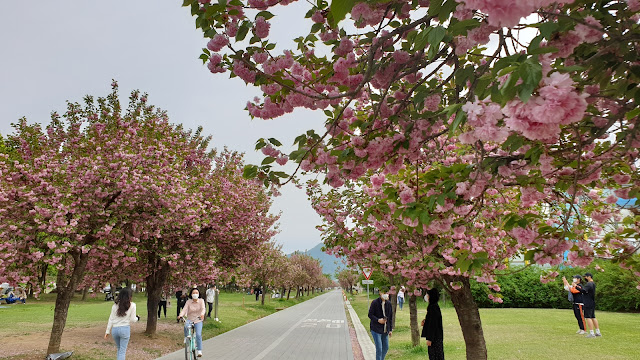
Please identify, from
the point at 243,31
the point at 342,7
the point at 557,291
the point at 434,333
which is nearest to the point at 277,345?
the point at 434,333

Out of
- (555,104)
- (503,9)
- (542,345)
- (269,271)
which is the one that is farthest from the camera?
(269,271)

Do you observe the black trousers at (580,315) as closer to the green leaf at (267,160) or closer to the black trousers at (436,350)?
the black trousers at (436,350)

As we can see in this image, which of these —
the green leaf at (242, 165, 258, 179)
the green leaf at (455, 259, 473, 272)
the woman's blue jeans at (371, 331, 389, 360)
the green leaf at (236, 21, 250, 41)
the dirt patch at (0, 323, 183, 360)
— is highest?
the green leaf at (236, 21, 250, 41)

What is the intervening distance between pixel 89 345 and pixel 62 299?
2704 millimetres

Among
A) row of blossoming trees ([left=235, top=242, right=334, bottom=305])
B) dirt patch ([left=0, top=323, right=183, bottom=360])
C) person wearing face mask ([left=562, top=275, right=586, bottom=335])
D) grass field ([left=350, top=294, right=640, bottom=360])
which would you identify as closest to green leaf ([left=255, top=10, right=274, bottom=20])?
grass field ([left=350, top=294, right=640, bottom=360])

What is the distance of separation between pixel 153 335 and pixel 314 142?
13319mm

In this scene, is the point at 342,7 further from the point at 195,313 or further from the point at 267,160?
the point at 195,313

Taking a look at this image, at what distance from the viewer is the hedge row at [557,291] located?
79.2 feet

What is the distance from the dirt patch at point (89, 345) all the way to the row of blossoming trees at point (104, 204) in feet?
2.81

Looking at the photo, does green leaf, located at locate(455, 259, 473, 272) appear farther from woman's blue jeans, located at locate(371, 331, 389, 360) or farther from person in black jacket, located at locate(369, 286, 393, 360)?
woman's blue jeans, located at locate(371, 331, 389, 360)

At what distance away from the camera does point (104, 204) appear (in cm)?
1036

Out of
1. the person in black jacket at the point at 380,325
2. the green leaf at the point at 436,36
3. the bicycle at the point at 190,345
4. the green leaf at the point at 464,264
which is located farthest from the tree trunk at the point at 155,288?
the green leaf at the point at 436,36

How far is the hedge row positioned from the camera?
24125mm

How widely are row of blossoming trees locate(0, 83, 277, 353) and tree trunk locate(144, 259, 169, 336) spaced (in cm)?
4
